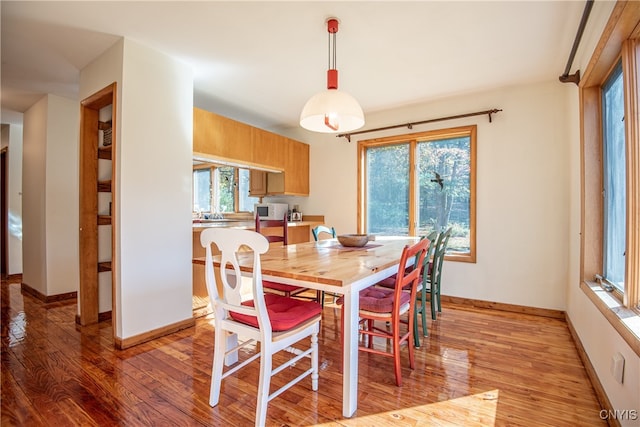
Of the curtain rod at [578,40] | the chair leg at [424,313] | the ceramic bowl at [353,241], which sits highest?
the curtain rod at [578,40]

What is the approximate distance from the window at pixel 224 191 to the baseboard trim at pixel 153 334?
2594 mm

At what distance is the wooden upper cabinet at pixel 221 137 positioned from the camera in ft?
10.5

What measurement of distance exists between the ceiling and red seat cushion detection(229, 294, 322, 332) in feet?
6.12

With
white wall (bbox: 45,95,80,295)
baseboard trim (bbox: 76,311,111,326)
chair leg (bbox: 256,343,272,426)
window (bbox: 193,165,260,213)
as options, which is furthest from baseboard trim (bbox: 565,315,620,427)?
white wall (bbox: 45,95,80,295)

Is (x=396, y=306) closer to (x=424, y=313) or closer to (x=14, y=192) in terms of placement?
(x=424, y=313)

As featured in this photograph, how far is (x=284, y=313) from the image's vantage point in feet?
5.49

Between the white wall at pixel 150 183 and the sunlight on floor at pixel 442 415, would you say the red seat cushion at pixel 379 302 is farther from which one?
the white wall at pixel 150 183

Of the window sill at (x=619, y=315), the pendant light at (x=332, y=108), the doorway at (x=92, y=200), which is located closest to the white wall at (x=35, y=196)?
the doorway at (x=92, y=200)

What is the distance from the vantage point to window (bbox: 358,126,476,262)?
3.64 metres

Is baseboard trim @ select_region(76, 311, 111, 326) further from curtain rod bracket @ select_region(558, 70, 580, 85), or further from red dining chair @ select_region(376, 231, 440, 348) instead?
curtain rod bracket @ select_region(558, 70, 580, 85)

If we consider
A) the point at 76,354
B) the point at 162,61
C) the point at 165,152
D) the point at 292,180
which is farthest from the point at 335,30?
the point at 76,354

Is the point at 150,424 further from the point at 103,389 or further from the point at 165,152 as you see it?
the point at 165,152

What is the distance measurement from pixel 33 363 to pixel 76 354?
23 centimetres

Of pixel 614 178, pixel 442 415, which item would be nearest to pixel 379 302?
pixel 442 415
